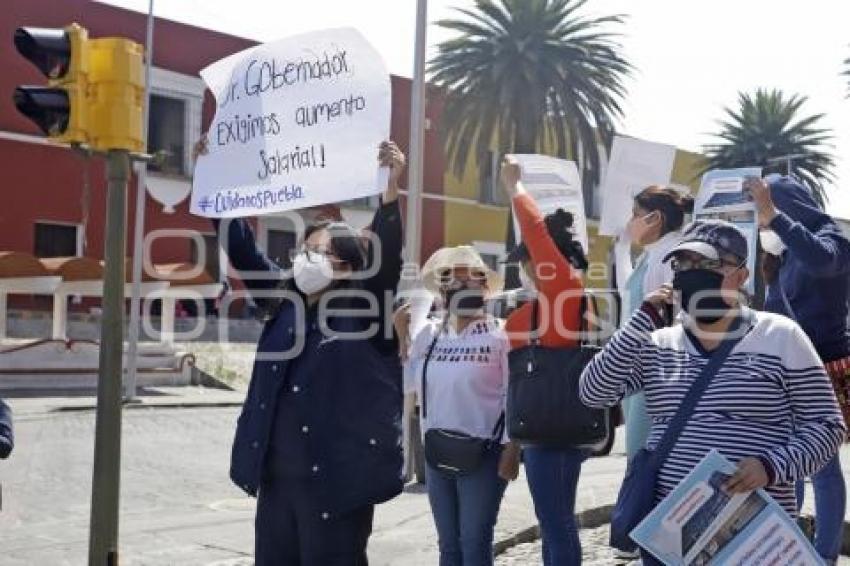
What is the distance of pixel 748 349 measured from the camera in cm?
319

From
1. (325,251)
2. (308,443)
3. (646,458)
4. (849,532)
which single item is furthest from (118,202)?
(849,532)

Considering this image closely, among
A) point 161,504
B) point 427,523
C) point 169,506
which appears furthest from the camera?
point 161,504

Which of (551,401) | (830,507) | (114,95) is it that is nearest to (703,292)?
(551,401)

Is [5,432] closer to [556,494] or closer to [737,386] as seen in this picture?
[556,494]

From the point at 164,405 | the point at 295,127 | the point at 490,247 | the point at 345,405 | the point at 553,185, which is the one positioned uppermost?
the point at 490,247

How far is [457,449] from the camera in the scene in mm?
4316

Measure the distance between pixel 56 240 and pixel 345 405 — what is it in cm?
2612

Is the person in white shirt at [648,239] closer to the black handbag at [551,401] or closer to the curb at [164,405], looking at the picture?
the black handbag at [551,401]

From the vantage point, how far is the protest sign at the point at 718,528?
3018mm

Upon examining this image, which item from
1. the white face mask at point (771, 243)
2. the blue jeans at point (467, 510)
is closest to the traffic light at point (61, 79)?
the blue jeans at point (467, 510)

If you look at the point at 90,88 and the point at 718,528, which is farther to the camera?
the point at 90,88

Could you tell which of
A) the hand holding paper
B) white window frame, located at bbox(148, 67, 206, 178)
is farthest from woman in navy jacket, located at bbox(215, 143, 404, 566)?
white window frame, located at bbox(148, 67, 206, 178)

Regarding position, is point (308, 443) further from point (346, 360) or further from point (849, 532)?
point (849, 532)

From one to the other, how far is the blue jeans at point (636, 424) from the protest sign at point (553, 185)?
4.05ft
